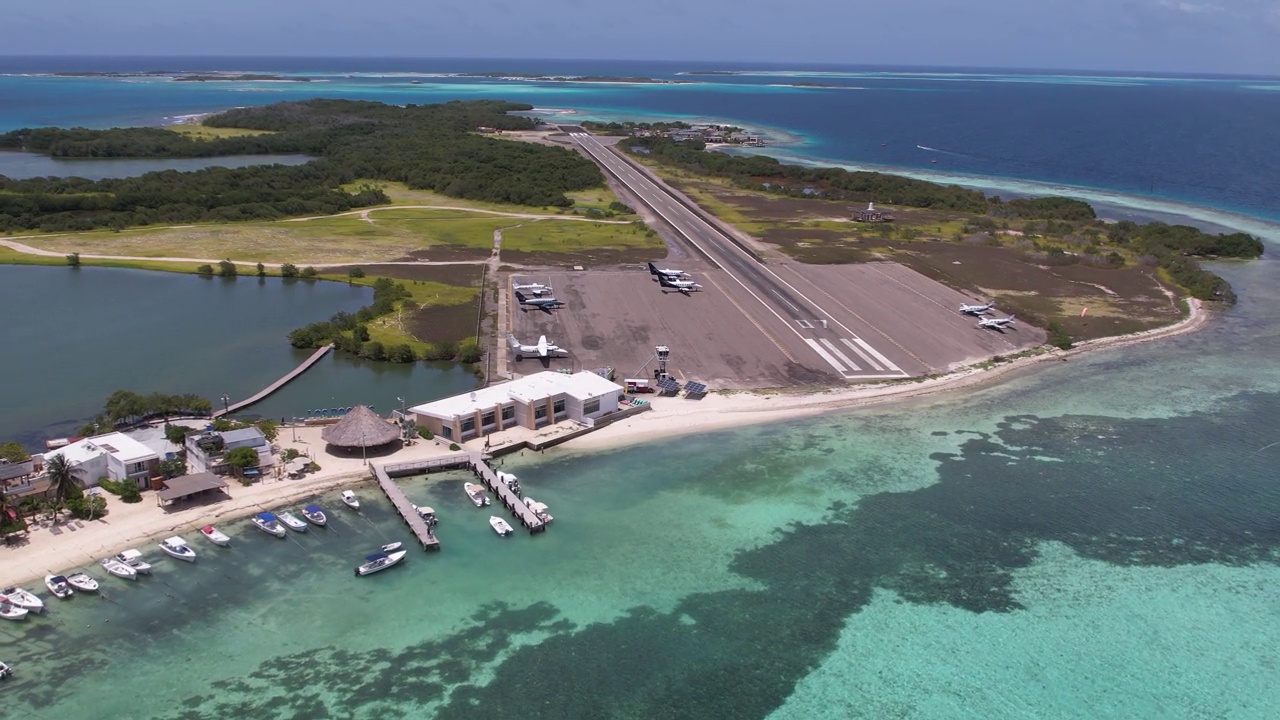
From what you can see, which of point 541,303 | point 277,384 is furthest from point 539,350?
point 277,384

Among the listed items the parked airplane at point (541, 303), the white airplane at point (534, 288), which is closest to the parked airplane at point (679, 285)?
the white airplane at point (534, 288)

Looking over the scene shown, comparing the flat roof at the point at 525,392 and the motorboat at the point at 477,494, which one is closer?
the motorboat at the point at 477,494

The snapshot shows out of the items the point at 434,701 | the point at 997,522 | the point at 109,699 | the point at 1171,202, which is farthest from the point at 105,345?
the point at 1171,202

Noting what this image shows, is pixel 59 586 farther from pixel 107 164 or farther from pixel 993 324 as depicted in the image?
pixel 107 164

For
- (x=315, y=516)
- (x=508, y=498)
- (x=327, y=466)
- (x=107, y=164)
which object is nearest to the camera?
(x=315, y=516)

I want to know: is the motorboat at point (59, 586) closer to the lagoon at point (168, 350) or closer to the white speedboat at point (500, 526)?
the lagoon at point (168, 350)

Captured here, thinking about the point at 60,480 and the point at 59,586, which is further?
the point at 60,480

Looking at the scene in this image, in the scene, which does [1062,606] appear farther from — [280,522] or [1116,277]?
[1116,277]
